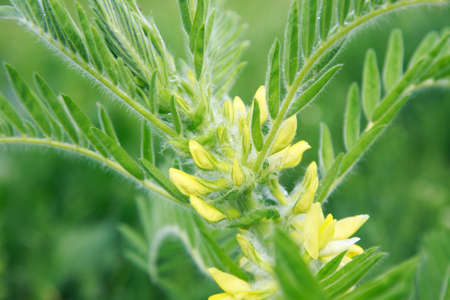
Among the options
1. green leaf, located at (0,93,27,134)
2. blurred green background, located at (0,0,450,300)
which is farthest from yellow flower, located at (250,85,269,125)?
blurred green background, located at (0,0,450,300)

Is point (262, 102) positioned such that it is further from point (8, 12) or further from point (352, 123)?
point (8, 12)

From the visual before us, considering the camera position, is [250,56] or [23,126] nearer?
[23,126]

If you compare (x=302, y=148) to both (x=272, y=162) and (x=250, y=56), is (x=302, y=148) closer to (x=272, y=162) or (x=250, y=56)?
(x=272, y=162)

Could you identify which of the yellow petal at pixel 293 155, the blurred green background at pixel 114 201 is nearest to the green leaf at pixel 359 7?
the yellow petal at pixel 293 155

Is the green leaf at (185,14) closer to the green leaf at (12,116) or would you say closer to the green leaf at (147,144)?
the green leaf at (147,144)

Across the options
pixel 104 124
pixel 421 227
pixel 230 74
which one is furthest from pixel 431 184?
pixel 104 124
